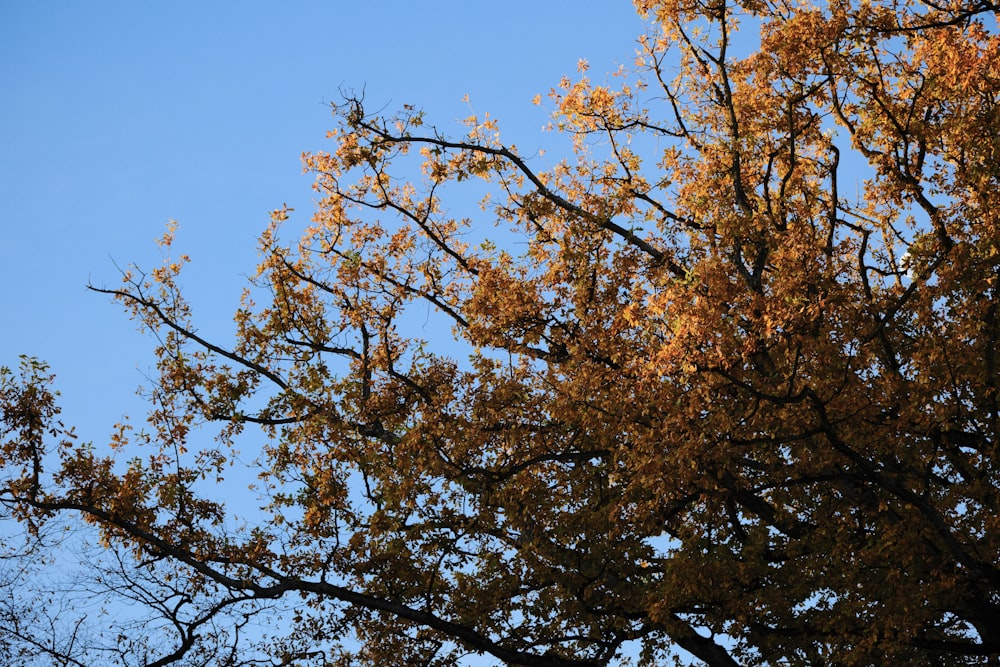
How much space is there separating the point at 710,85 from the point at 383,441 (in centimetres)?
874

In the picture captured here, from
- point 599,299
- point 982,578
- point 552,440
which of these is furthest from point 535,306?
point 982,578

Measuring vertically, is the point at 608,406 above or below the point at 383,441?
below

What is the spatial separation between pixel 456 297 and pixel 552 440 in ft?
15.7

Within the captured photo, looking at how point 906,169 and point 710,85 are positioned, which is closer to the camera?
point 906,169

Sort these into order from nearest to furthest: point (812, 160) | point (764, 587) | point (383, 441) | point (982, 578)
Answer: point (982, 578), point (764, 587), point (812, 160), point (383, 441)

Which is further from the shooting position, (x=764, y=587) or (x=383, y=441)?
(x=383, y=441)

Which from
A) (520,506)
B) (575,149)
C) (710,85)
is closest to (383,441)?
(520,506)

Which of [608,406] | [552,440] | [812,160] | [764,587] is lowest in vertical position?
[764,587]

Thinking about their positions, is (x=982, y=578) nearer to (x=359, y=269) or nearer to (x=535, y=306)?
(x=535, y=306)

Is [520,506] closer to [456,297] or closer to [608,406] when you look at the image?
[608,406]

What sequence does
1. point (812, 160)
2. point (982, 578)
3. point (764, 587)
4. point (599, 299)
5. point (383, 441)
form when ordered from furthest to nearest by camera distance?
1. point (383, 441)
2. point (812, 160)
3. point (599, 299)
4. point (764, 587)
5. point (982, 578)

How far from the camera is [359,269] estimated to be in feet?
64.3

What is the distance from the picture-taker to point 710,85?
59.7 feet

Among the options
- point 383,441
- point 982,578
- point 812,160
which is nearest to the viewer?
point 982,578
